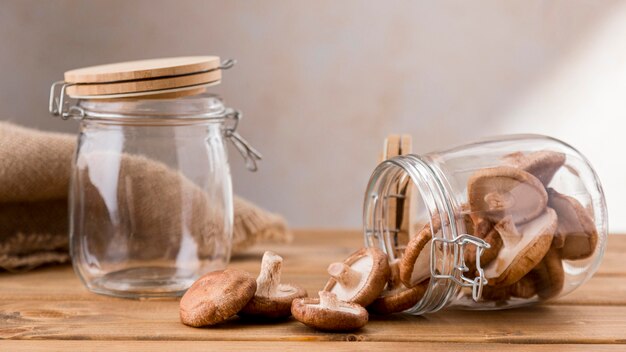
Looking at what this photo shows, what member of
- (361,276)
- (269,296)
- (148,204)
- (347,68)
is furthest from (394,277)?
(347,68)

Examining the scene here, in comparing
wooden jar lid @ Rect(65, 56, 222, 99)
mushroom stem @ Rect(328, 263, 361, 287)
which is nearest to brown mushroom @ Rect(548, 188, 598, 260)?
mushroom stem @ Rect(328, 263, 361, 287)

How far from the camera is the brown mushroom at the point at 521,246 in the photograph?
83cm

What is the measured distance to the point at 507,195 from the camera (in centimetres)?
85

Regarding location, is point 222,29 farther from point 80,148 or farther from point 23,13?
point 80,148

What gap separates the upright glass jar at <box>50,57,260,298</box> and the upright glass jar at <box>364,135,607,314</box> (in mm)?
265

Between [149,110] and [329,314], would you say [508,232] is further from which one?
[149,110]

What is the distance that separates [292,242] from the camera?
143cm

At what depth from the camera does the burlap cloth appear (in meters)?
1.06

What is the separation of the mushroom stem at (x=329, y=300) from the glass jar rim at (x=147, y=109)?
1.12 feet

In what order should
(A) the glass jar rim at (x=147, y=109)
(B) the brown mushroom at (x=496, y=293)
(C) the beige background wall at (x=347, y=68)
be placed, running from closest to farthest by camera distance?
(B) the brown mushroom at (x=496, y=293) → (A) the glass jar rim at (x=147, y=109) → (C) the beige background wall at (x=347, y=68)

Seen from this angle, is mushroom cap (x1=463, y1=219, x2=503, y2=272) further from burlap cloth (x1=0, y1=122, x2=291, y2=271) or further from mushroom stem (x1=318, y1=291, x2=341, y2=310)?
burlap cloth (x1=0, y1=122, x2=291, y2=271)

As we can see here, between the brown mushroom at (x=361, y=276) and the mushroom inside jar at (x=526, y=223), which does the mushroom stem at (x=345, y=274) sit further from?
the mushroom inside jar at (x=526, y=223)

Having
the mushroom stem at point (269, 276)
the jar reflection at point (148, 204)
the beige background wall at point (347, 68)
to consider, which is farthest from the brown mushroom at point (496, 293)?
the beige background wall at point (347, 68)

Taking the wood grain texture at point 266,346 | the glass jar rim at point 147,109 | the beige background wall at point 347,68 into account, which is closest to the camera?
the wood grain texture at point 266,346
